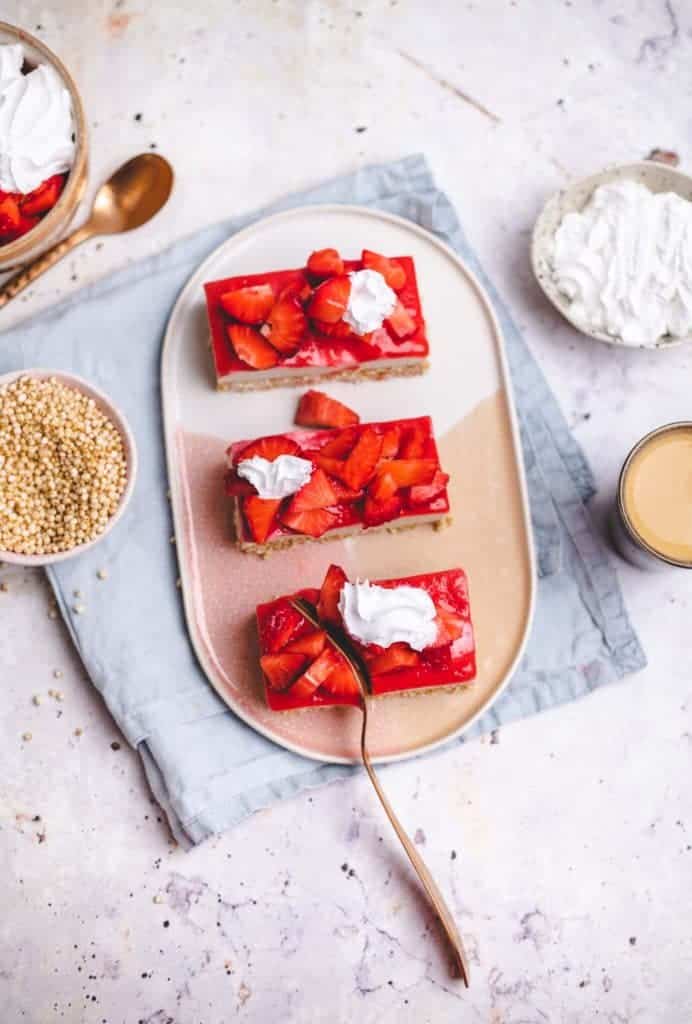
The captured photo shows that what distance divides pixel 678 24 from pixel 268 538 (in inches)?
70.9

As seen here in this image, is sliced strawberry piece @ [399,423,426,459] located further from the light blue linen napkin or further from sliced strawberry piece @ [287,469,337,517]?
the light blue linen napkin

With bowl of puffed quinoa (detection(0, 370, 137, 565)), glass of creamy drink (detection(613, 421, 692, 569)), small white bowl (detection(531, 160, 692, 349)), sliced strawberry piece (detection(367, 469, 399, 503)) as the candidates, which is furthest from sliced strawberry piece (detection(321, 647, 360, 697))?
small white bowl (detection(531, 160, 692, 349))

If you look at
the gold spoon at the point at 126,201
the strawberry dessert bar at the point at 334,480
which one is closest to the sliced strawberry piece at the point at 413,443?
the strawberry dessert bar at the point at 334,480

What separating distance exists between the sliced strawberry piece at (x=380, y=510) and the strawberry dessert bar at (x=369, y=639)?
0.14 meters

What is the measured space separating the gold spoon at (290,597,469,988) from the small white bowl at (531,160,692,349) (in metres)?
0.98

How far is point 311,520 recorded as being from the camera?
95.7 inches

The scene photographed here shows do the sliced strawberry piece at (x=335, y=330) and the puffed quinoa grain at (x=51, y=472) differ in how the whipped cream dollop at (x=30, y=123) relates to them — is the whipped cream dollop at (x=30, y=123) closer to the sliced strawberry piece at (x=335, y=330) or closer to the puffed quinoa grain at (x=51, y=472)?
the puffed quinoa grain at (x=51, y=472)

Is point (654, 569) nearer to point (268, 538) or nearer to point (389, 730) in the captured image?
point (389, 730)

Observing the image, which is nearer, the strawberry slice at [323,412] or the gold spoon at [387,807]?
the gold spoon at [387,807]

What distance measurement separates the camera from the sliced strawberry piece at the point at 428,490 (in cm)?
243

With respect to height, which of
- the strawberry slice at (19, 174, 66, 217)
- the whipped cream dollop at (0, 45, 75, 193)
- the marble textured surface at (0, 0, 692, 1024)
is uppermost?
the whipped cream dollop at (0, 45, 75, 193)

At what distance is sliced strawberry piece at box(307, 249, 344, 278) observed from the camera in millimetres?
2475

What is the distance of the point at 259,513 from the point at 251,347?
1.31ft

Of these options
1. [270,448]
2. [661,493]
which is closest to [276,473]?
[270,448]
